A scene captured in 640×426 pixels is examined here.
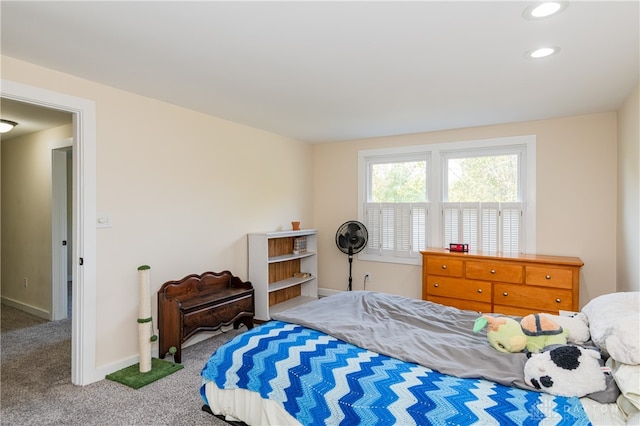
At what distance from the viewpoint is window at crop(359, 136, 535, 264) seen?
12.9ft

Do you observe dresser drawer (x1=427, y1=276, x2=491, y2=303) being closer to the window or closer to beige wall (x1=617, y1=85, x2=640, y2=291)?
the window

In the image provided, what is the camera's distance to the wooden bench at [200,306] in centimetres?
296

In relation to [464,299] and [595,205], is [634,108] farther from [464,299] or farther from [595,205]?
[464,299]

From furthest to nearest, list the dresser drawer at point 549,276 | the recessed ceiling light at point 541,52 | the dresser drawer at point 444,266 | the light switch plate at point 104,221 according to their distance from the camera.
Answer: the dresser drawer at point 444,266, the dresser drawer at point 549,276, the light switch plate at point 104,221, the recessed ceiling light at point 541,52

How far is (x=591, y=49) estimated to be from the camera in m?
2.10

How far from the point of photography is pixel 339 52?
7.02 ft

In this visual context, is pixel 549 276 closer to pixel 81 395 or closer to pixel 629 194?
pixel 629 194

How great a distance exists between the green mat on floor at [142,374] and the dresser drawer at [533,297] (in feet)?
10.3

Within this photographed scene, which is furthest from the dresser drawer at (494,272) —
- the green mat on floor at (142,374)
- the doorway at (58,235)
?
the doorway at (58,235)

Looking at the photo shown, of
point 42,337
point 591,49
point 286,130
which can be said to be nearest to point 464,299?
point 591,49

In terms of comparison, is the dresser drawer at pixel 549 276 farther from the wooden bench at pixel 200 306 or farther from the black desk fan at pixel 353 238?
the wooden bench at pixel 200 306

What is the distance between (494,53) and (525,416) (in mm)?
1989

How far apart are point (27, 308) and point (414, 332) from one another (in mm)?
4980

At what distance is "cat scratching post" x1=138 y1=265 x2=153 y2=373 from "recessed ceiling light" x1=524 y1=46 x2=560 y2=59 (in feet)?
10.3
